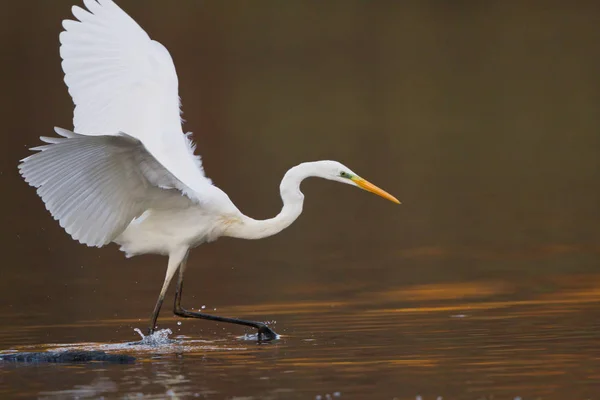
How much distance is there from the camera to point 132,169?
1079 centimetres

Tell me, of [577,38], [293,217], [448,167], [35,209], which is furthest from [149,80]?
[577,38]

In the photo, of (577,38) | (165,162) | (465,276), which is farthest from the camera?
(577,38)

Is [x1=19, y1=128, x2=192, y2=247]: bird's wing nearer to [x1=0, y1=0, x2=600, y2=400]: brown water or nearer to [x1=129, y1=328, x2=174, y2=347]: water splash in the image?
[x1=129, y1=328, x2=174, y2=347]: water splash

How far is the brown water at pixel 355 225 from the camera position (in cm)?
950

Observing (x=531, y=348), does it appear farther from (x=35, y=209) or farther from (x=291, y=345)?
(x=35, y=209)

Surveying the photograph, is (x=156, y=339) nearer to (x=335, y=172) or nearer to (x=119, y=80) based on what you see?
(x=335, y=172)

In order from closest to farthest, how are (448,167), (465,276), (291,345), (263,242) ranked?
1. (291,345)
2. (465,276)
3. (263,242)
4. (448,167)

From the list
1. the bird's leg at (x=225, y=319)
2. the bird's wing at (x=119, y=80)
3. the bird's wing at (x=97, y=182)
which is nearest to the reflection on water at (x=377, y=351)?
the bird's leg at (x=225, y=319)

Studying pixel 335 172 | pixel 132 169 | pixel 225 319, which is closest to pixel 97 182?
pixel 132 169

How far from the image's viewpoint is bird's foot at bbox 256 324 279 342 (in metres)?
11.1

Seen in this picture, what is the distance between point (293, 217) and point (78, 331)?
1.96 metres

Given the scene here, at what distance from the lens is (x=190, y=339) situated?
1154 cm

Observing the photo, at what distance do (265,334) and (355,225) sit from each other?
280 inches

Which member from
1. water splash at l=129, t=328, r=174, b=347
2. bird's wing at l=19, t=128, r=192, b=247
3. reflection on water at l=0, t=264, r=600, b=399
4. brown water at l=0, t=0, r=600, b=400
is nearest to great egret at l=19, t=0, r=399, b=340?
bird's wing at l=19, t=128, r=192, b=247
